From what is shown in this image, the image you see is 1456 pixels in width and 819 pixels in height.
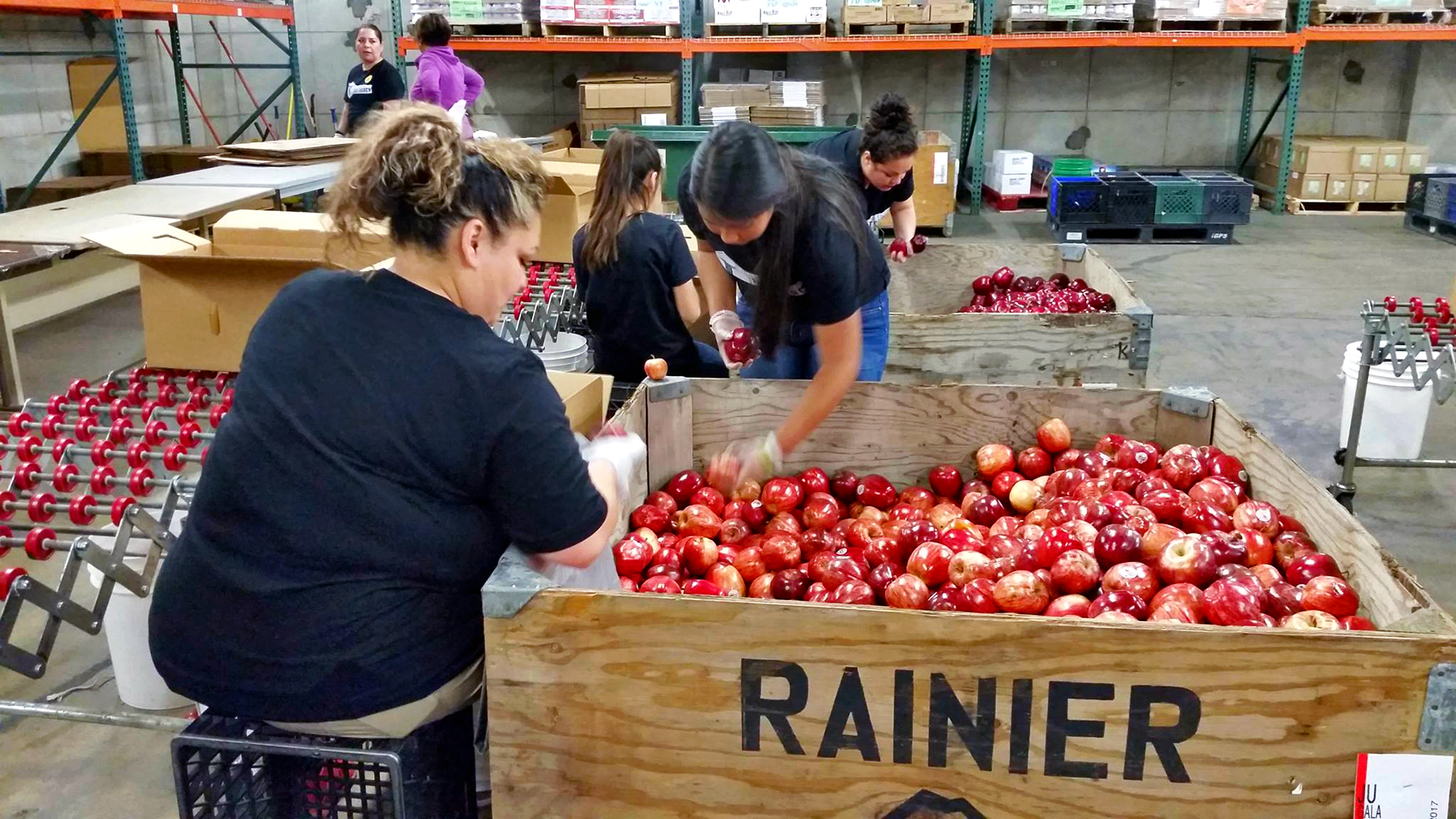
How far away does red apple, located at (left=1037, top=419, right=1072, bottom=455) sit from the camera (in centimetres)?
283

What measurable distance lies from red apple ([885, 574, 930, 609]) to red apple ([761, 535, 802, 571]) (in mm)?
329

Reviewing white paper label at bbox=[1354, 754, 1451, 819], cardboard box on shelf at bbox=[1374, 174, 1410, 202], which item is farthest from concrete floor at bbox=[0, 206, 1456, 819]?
white paper label at bbox=[1354, 754, 1451, 819]

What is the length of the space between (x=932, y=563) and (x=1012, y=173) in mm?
9062

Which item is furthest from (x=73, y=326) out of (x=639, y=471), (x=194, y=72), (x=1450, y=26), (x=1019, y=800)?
(x=1450, y=26)

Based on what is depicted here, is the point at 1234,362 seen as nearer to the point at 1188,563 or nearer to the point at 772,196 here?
the point at 1188,563

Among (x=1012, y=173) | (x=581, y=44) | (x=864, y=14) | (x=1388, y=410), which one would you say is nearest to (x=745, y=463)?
(x=1388, y=410)

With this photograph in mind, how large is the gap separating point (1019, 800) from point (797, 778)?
342 mm

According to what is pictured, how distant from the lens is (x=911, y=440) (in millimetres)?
2912

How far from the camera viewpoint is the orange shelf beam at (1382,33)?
980cm

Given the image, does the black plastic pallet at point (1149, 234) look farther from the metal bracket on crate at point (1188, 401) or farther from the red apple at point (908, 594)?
the red apple at point (908, 594)

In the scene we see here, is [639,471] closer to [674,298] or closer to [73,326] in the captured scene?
[674,298]

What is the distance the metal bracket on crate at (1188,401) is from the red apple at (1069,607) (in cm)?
84


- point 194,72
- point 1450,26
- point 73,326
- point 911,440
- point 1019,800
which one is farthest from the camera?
point 194,72

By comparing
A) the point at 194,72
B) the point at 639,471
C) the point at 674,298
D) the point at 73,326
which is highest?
the point at 194,72
